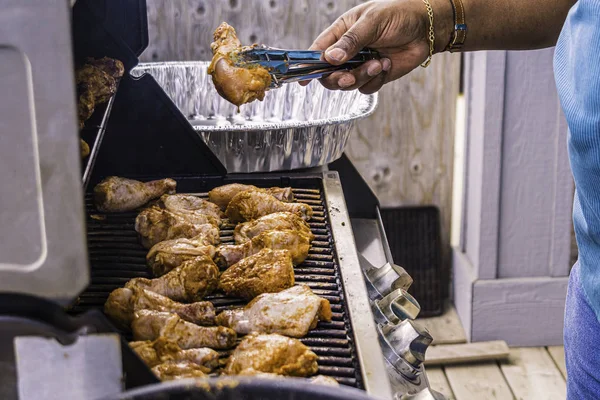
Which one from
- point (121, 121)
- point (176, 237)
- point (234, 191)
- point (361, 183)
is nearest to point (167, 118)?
point (121, 121)

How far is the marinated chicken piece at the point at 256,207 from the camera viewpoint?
1.83 meters

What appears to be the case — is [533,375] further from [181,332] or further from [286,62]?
[181,332]

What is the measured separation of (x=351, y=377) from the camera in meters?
1.21

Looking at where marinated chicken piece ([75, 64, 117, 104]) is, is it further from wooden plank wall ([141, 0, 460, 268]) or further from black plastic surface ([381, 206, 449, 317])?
black plastic surface ([381, 206, 449, 317])

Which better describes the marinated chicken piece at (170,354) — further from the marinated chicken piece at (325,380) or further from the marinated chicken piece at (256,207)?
the marinated chicken piece at (256,207)

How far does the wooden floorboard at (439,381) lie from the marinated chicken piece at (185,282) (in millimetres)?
2025

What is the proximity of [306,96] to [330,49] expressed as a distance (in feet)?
3.44

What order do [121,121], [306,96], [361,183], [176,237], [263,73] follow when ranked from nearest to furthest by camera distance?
[176,237] → [263,73] → [121,121] → [361,183] → [306,96]

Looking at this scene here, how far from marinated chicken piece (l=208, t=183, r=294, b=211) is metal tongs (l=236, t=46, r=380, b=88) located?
0.94ft

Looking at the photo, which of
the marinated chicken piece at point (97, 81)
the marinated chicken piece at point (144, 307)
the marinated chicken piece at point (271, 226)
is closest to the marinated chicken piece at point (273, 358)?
the marinated chicken piece at point (144, 307)

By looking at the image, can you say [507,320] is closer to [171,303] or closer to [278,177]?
[278,177]

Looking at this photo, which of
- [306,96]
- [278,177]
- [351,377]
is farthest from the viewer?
[306,96]

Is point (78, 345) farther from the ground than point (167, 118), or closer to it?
closer to it

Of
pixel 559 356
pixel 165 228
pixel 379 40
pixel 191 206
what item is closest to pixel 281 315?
pixel 165 228
